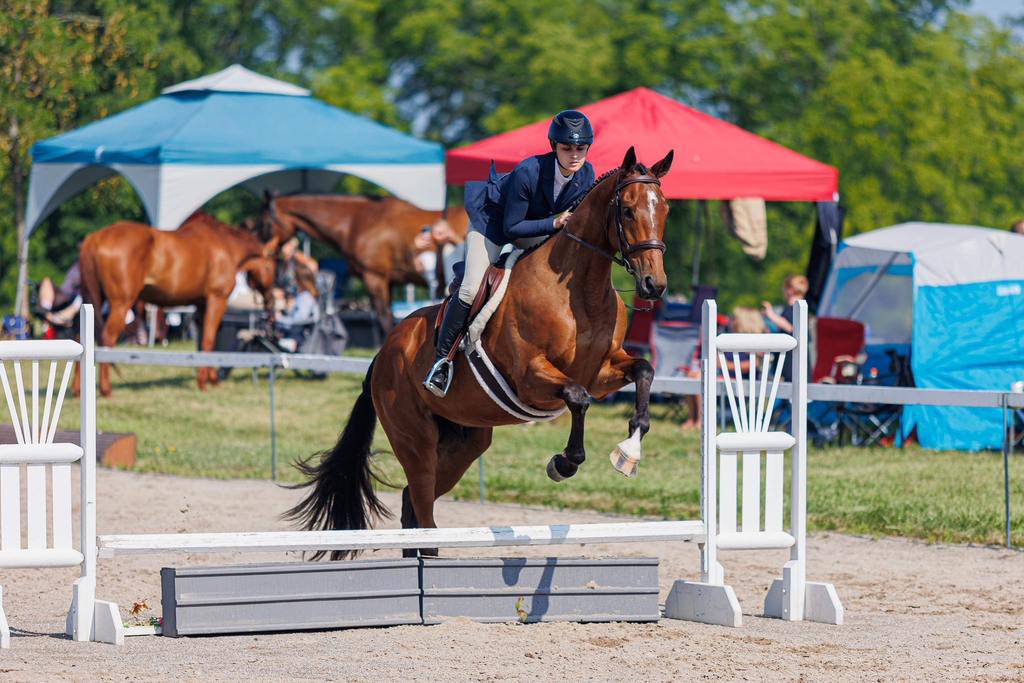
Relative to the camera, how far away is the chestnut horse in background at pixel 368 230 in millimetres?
18266

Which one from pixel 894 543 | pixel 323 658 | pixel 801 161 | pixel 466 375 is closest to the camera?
pixel 323 658

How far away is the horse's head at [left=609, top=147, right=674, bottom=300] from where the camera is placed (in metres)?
6.23

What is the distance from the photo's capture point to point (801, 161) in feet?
50.4

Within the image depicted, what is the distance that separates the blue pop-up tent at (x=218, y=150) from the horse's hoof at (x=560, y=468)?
1192 centimetres

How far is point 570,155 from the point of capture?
680 cm

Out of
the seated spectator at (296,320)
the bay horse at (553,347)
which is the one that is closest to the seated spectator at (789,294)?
the seated spectator at (296,320)

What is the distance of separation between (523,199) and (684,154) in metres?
8.56

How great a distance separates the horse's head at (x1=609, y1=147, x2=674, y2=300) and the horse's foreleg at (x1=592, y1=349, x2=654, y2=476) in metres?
0.48

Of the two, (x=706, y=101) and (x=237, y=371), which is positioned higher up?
(x=706, y=101)

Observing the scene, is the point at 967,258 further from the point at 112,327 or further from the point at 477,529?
the point at 112,327

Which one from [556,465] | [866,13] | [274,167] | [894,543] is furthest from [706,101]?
[556,465]

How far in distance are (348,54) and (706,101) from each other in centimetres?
1204

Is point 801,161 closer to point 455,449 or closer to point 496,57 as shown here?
point 455,449

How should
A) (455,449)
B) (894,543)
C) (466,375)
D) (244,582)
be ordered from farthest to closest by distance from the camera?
1. (894,543)
2. (455,449)
3. (466,375)
4. (244,582)
